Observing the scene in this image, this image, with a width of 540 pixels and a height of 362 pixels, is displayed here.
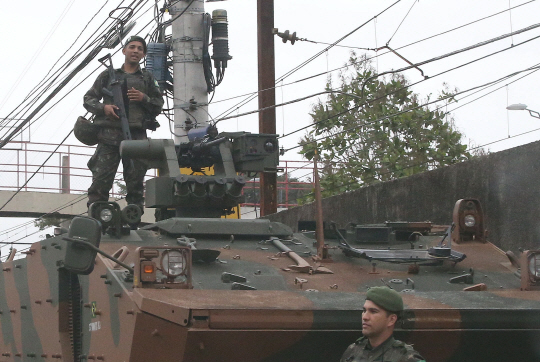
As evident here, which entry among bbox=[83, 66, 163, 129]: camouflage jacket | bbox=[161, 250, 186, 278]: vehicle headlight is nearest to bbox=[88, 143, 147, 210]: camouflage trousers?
bbox=[83, 66, 163, 129]: camouflage jacket

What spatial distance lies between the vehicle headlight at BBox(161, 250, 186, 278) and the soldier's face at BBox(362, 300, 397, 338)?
135cm

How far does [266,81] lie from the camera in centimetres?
1497

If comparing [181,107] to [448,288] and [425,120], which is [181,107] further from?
[448,288]

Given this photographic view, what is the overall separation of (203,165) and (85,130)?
46.7 inches

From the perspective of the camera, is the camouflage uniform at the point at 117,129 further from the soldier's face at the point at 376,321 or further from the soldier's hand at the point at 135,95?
the soldier's face at the point at 376,321

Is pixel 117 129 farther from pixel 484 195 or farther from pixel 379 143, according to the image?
pixel 379 143

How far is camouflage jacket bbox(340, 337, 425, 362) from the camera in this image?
450 centimetres

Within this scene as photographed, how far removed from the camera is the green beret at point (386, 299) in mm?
4633

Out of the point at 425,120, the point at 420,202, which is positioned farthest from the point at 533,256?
the point at 425,120

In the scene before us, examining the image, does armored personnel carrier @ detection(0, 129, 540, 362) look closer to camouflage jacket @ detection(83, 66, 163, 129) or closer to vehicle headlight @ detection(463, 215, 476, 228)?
vehicle headlight @ detection(463, 215, 476, 228)

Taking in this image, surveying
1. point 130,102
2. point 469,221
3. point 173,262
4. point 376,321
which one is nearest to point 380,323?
point 376,321

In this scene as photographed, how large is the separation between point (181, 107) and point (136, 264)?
779 centimetres

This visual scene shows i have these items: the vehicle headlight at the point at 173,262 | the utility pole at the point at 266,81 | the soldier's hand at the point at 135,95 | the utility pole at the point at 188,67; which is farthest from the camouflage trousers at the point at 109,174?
the utility pole at the point at 266,81

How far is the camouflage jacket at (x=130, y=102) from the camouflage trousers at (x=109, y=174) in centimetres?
26
